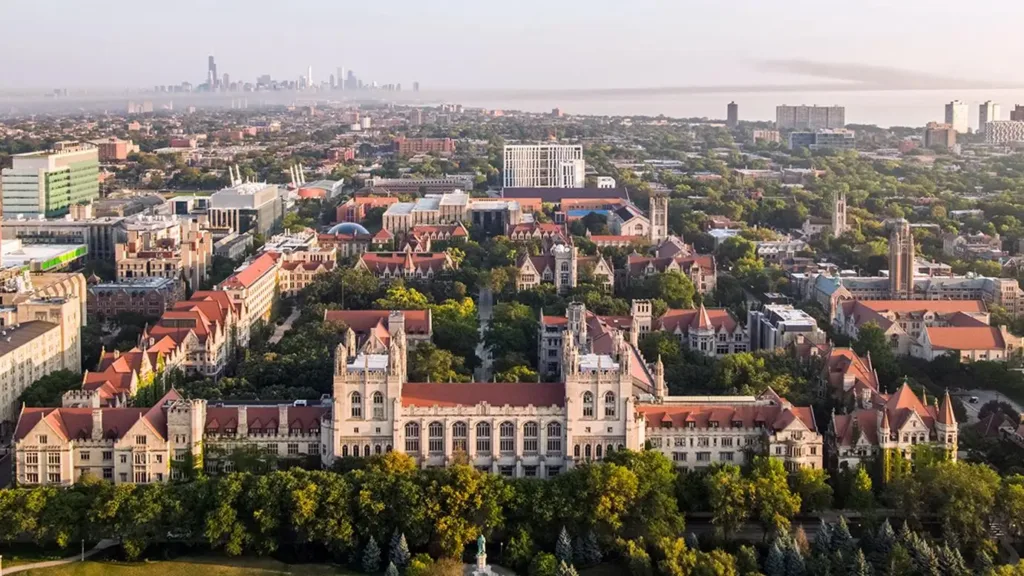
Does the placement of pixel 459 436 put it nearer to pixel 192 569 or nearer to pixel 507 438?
pixel 507 438

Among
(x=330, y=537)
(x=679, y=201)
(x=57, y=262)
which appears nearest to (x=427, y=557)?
(x=330, y=537)

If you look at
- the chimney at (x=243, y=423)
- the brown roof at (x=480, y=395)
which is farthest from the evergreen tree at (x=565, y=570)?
the chimney at (x=243, y=423)

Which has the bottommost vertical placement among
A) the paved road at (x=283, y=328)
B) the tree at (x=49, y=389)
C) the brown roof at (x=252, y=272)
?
the paved road at (x=283, y=328)

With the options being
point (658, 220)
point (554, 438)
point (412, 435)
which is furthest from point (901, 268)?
point (412, 435)

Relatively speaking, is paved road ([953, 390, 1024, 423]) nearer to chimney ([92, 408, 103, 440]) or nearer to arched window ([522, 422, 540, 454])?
arched window ([522, 422, 540, 454])

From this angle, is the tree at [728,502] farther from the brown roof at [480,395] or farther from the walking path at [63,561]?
the walking path at [63,561]

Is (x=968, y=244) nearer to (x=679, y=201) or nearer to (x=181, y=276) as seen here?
(x=679, y=201)
